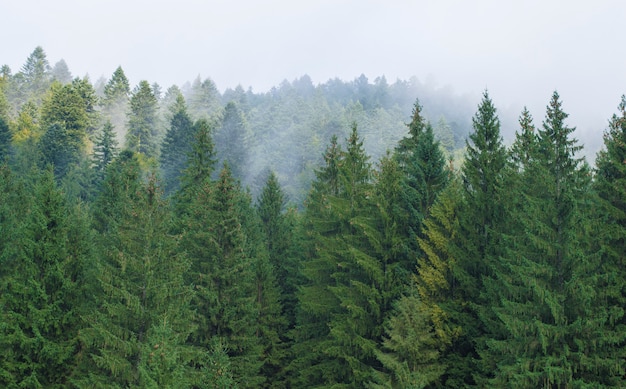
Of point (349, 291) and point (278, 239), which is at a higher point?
point (278, 239)

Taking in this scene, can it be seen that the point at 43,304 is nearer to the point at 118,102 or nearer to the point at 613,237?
the point at 613,237

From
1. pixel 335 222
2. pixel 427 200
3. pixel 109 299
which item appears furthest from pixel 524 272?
pixel 109 299

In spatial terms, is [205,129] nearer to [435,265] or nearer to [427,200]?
[427,200]

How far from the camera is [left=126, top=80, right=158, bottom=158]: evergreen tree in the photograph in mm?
76312

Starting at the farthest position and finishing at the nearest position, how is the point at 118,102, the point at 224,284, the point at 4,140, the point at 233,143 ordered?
1. the point at 118,102
2. the point at 233,143
3. the point at 4,140
4. the point at 224,284

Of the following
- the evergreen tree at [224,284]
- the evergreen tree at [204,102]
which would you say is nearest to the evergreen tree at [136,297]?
the evergreen tree at [224,284]

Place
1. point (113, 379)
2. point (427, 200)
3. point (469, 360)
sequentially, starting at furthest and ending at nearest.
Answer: point (427, 200) → point (469, 360) → point (113, 379)

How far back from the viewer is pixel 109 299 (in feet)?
73.6

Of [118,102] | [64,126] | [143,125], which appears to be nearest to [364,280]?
[64,126]

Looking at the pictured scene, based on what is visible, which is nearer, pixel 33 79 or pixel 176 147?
pixel 176 147

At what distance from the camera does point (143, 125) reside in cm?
7688

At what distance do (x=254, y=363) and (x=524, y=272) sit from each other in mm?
15697

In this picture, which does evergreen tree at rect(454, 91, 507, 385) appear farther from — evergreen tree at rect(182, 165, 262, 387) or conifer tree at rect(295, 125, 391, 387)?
evergreen tree at rect(182, 165, 262, 387)

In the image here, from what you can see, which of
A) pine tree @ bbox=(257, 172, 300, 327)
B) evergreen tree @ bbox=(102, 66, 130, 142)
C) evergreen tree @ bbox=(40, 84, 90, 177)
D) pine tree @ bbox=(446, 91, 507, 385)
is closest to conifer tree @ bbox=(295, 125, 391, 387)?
pine tree @ bbox=(446, 91, 507, 385)
